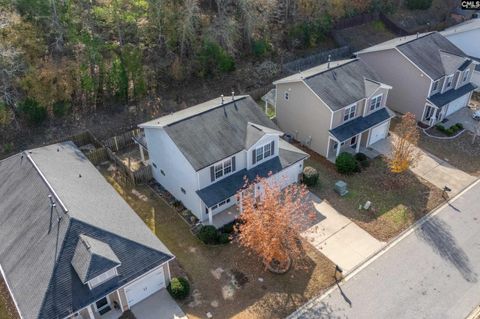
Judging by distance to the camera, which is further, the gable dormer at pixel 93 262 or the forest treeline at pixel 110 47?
the forest treeline at pixel 110 47

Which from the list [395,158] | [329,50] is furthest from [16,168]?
[329,50]

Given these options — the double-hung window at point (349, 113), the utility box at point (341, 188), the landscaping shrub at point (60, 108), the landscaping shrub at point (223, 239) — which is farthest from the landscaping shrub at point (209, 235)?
the landscaping shrub at point (60, 108)

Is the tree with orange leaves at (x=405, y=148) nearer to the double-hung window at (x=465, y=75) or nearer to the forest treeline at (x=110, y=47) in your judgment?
the double-hung window at (x=465, y=75)

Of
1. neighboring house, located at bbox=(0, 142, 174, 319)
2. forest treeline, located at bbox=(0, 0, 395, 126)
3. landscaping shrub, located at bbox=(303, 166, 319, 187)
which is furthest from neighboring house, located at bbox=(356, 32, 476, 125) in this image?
neighboring house, located at bbox=(0, 142, 174, 319)

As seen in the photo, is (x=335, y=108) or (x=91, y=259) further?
(x=335, y=108)

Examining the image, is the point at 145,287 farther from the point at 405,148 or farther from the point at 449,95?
the point at 449,95

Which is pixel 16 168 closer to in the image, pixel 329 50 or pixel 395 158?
pixel 395 158

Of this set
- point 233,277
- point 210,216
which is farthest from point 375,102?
point 233,277
